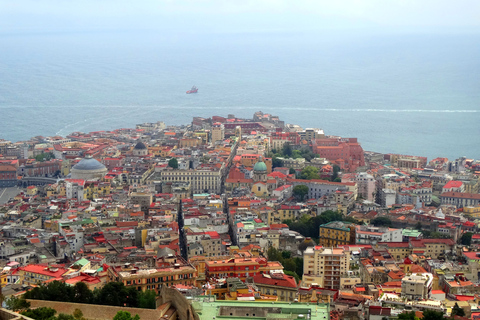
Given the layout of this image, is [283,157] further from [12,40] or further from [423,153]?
[12,40]

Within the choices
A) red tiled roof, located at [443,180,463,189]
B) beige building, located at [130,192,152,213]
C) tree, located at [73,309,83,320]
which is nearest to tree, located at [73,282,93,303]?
tree, located at [73,309,83,320]

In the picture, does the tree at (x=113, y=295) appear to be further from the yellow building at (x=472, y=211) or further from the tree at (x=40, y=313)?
the yellow building at (x=472, y=211)

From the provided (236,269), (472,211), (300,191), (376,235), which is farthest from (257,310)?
(300,191)

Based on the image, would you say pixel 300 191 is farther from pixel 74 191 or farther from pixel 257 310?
pixel 257 310

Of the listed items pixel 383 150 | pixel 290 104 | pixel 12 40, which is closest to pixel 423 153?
pixel 383 150

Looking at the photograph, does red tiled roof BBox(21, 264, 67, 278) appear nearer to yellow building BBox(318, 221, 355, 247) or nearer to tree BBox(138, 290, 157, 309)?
tree BBox(138, 290, 157, 309)
